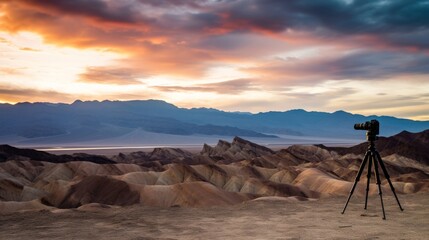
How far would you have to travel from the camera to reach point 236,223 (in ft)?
36.9

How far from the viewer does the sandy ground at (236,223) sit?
9.88 metres

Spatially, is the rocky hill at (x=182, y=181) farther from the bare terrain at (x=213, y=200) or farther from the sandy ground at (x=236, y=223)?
the sandy ground at (x=236, y=223)

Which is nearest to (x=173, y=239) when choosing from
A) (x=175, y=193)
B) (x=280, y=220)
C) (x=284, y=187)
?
(x=280, y=220)

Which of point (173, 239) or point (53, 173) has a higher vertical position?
point (173, 239)

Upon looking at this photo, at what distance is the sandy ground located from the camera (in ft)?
32.4

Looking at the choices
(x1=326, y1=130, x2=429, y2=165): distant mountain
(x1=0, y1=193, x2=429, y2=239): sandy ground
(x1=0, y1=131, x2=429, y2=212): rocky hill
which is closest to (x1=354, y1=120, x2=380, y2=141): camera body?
(x1=0, y1=193, x2=429, y2=239): sandy ground

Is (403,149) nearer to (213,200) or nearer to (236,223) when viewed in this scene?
(213,200)

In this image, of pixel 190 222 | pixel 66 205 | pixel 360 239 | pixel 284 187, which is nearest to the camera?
pixel 360 239

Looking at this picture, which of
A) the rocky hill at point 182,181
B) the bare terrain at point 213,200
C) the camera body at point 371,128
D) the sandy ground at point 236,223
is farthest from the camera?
the rocky hill at point 182,181

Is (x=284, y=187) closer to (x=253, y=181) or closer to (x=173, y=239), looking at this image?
(x=253, y=181)

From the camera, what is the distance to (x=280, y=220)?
11.6m

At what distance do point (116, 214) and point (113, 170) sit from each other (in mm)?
75974

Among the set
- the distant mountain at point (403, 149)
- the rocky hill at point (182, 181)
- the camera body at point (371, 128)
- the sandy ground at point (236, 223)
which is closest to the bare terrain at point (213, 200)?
the sandy ground at point (236, 223)

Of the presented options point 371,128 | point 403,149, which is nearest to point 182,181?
point 371,128
